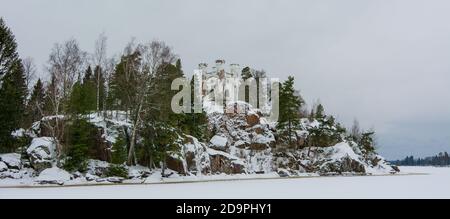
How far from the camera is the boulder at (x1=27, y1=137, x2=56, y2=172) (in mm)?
35469

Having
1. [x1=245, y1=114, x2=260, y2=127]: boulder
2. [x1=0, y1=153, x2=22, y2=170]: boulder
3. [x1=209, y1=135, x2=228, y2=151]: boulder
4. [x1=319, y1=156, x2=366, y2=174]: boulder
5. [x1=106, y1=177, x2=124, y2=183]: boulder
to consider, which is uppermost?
[x1=245, y1=114, x2=260, y2=127]: boulder

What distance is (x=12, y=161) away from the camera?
37.1m

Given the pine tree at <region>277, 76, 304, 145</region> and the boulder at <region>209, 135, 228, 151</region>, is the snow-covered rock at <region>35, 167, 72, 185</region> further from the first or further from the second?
the pine tree at <region>277, 76, 304, 145</region>

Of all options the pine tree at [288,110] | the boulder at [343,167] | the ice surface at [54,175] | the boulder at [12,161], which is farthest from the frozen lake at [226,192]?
the pine tree at [288,110]

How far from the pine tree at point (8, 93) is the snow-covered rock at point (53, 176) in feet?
22.7

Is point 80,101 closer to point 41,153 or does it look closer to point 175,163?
point 41,153

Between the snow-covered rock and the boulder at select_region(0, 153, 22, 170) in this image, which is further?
the boulder at select_region(0, 153, 22, 170)

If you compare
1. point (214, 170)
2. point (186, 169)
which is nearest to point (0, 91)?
point (186, 169)

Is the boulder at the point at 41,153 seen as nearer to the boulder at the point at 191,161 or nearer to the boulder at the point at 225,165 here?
the boulder at the point at 191,161

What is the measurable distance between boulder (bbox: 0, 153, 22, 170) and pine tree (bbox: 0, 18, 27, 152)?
0.88 m

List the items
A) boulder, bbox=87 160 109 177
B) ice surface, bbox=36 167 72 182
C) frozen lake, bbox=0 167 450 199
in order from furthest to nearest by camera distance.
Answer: boulder, bbox=87 160 109 177
ice surface, bbox=36 167 72 182
frozen lake, bbox=0 167 450 199

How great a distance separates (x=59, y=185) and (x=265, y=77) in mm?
60412

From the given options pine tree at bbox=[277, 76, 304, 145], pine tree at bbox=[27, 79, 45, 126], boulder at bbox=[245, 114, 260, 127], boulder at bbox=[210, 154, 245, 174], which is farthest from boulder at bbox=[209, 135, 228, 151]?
pine tree at bbox=[27, 79, 45, 126]

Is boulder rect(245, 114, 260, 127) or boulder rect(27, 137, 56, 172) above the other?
boulder rect(245, 114, 260, 127)
